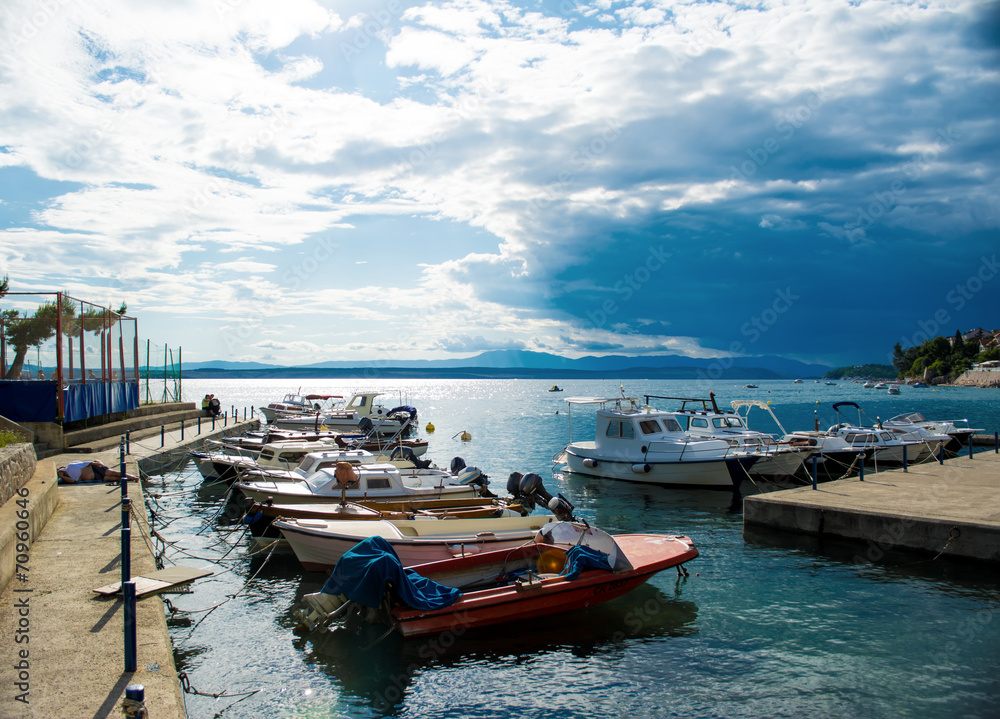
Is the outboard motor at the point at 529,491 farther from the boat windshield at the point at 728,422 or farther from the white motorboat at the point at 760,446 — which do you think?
the boat windshield at the point at 728,422

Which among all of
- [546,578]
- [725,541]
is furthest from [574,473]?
[546,578]

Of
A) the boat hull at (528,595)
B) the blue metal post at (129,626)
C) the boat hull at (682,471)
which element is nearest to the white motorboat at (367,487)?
the boat hull at (528,595)

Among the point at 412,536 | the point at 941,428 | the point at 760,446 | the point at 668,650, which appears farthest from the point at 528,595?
the point at 941,428

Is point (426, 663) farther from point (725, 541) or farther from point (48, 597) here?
point (725, 541)

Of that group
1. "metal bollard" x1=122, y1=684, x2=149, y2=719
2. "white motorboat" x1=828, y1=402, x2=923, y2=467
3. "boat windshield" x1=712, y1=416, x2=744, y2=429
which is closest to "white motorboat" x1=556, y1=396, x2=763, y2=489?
"boat windshield" x1=712, y1=416, x2=744, y2=429

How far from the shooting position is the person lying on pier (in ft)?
55.2

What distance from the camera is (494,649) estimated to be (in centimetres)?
1076

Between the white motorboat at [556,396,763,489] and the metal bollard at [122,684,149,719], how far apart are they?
22457mm

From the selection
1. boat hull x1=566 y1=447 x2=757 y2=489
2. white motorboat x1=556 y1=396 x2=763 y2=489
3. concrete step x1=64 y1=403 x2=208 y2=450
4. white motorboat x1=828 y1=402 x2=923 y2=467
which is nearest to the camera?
concrete step x1=64 y1=403 x2=208 y2=450

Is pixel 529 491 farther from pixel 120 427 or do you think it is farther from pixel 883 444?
pixel 120 427

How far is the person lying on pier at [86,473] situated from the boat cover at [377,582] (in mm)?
9216

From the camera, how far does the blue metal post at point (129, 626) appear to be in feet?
20.4

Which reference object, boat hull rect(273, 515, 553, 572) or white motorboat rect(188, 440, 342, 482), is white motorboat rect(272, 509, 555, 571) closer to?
boat hull rect(273, 515, 553, 572)

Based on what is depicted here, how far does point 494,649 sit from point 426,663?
1200 millimetres
